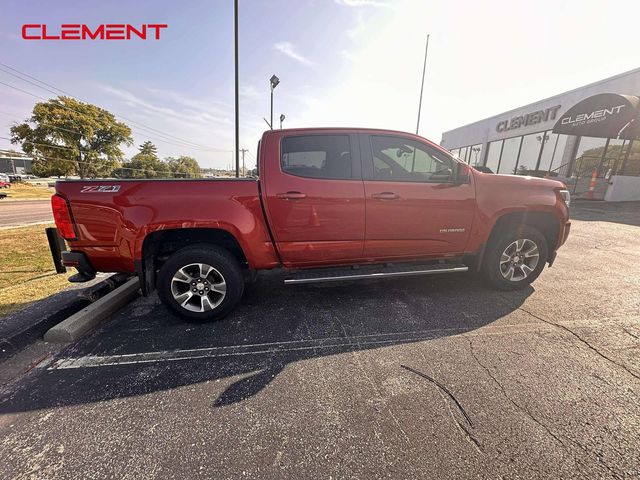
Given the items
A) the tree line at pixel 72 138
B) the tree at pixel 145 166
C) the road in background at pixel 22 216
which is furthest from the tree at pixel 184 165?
the road in background at pixel 22 216

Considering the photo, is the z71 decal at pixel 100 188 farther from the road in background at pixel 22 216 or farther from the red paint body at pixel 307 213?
the road in background at pixel 22 216

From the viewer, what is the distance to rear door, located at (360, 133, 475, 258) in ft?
10.7

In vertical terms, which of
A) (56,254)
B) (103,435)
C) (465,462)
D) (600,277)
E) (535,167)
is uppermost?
(535,167)

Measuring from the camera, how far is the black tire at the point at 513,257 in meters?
3.73

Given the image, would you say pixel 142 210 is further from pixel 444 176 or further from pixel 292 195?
pixel 444 176

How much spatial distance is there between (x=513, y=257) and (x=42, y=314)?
18.8ft

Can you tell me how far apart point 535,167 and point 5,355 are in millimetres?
25904

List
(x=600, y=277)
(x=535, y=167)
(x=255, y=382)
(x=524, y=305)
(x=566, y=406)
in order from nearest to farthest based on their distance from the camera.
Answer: (x=566, y=406) → (x=255, y=382) → (x=524, y=305) → (x=600, y=277) → (x=535, y=167)

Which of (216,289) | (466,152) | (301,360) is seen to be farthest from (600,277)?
(466,152)

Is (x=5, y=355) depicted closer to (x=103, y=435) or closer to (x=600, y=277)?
(x=103, y=435)

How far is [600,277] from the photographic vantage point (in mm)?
4492

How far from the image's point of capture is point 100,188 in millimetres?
2777

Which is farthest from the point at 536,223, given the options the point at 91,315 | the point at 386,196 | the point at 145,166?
the point at 145,166

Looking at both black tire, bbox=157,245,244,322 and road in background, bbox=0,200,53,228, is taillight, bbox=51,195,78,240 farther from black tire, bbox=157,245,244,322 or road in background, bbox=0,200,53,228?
road in background, bbox=0,200,53,228
